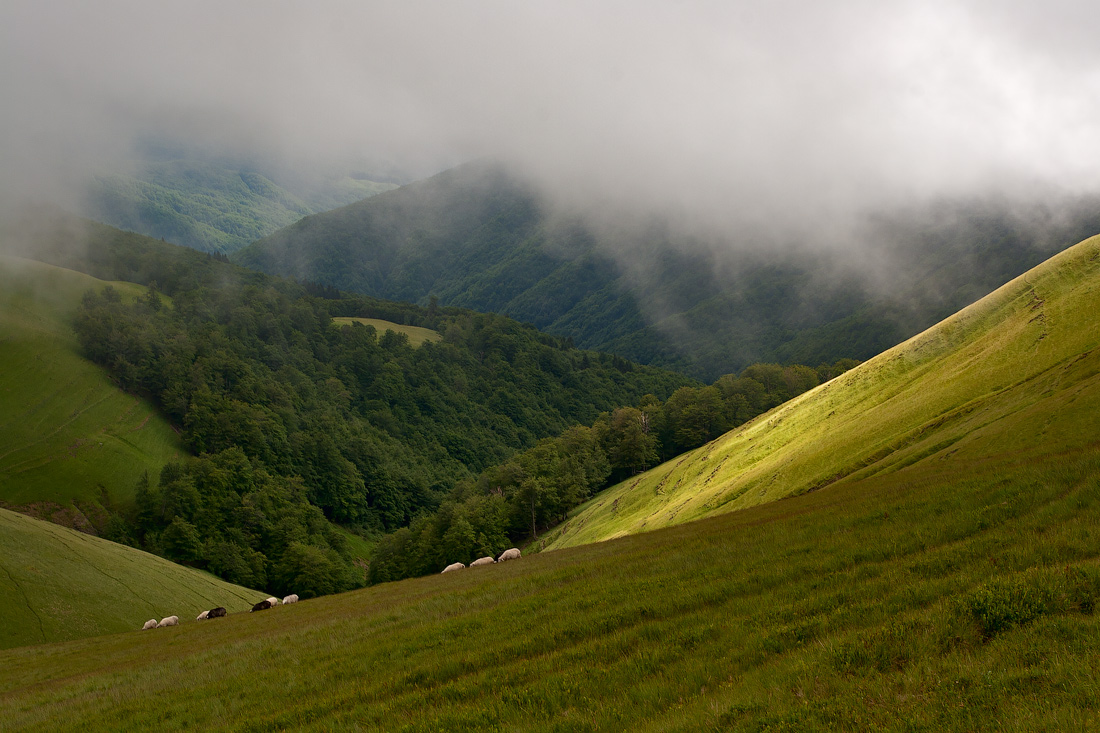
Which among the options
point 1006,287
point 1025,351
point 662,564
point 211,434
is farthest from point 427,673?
point 211,434

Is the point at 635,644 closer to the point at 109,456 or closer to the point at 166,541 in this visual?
the point at 166,541

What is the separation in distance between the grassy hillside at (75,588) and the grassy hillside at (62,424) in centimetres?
7974

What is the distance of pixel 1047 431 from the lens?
2938 cm

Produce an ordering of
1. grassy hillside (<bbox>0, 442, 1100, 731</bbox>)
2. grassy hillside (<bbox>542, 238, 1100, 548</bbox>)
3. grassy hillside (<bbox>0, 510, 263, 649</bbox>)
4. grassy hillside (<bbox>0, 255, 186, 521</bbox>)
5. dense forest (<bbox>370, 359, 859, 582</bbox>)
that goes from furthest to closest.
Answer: grassy hillside (<bbox>0, 255, 186, 521</bbox>)
dense forest (<bbox>370, 359, 859, 582</bbox>)
grassy hillside (<bbox>0, 510, 263, 649</bbox>)
grassy hillside (<bbox>542, 238, 1100, 548</bbox>)
grassy hillside (<bbox>0, 442, 1100, 731</bbox>)

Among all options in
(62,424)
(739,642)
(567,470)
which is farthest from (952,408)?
(62,424)

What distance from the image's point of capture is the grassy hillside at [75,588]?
50562mm

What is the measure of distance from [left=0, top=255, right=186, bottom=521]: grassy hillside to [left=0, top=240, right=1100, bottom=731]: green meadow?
126m

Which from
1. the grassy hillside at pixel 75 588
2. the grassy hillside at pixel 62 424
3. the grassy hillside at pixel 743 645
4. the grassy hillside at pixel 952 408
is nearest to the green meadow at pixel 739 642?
the grassy hillside at pixel 743 645

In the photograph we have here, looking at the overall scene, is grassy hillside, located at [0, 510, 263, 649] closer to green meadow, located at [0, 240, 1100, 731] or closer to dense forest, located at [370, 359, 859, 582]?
green meadow, located at [0, 240, 1100, 731]

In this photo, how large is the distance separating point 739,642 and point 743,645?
0.65ft

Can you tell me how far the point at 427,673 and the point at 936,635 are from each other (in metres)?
10.8

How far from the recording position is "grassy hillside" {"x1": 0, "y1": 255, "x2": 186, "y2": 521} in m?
129

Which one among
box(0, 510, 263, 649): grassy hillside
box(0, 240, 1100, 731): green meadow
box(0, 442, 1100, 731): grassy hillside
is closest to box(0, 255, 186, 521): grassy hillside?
box(0, 510, 263, 649): grassy hillside

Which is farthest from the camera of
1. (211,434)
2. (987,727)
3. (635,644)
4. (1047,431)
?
(211,434)
